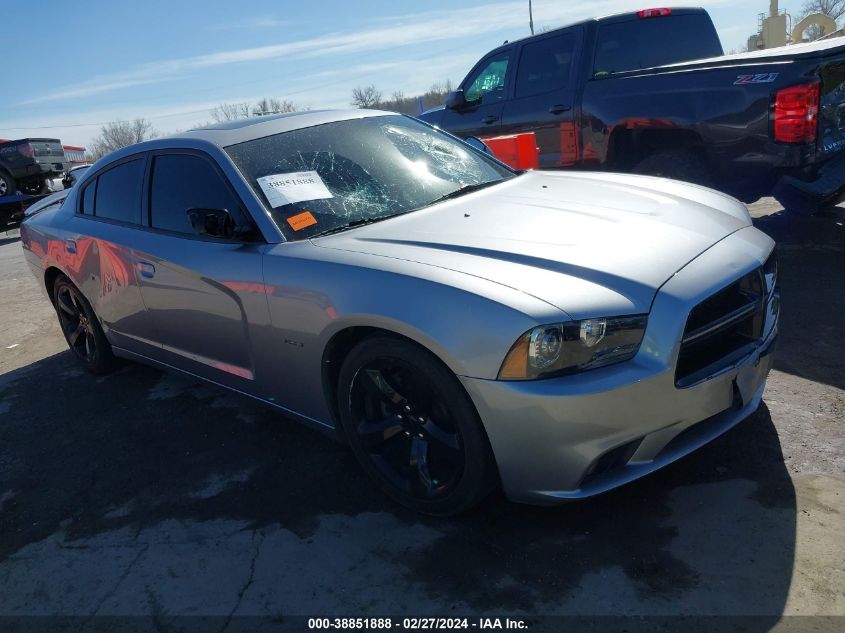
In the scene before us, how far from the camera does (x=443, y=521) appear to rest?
2.77 meters

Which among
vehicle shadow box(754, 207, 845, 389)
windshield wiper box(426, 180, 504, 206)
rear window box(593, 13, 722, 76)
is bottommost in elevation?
vehicle shadow box(754, 207, 845, 389)

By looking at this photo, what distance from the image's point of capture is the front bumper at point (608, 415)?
2.27 meters

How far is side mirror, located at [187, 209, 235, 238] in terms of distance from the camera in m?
3.21

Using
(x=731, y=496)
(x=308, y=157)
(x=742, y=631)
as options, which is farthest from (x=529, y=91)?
(x=742, y=631)

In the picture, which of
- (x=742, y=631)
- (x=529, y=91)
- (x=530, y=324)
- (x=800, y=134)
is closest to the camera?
(x=742, y=631)

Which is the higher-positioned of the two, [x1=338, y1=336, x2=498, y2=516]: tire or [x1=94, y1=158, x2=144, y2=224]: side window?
[x1=94, y1=158, x2=144, y2=224]: side window

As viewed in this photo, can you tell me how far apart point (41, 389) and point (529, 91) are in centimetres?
519

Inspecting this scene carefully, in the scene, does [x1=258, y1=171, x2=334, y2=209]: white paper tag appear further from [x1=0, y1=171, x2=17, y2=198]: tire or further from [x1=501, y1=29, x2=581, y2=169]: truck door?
[x1=0, y1=171, x2=17, y2=198]: tire

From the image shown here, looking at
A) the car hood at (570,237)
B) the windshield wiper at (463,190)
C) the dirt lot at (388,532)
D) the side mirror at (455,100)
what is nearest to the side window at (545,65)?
the side mirror at (455,100)

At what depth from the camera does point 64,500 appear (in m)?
3.39

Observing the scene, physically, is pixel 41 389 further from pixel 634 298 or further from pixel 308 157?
pixel 634 298

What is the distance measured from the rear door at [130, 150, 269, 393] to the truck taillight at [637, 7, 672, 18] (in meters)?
5.02

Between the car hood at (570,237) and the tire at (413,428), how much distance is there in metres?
0.40

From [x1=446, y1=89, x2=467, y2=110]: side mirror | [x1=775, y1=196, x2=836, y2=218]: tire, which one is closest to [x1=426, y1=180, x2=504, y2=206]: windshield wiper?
[x1=775, y1=196, x2=836, y2=218]: tire
